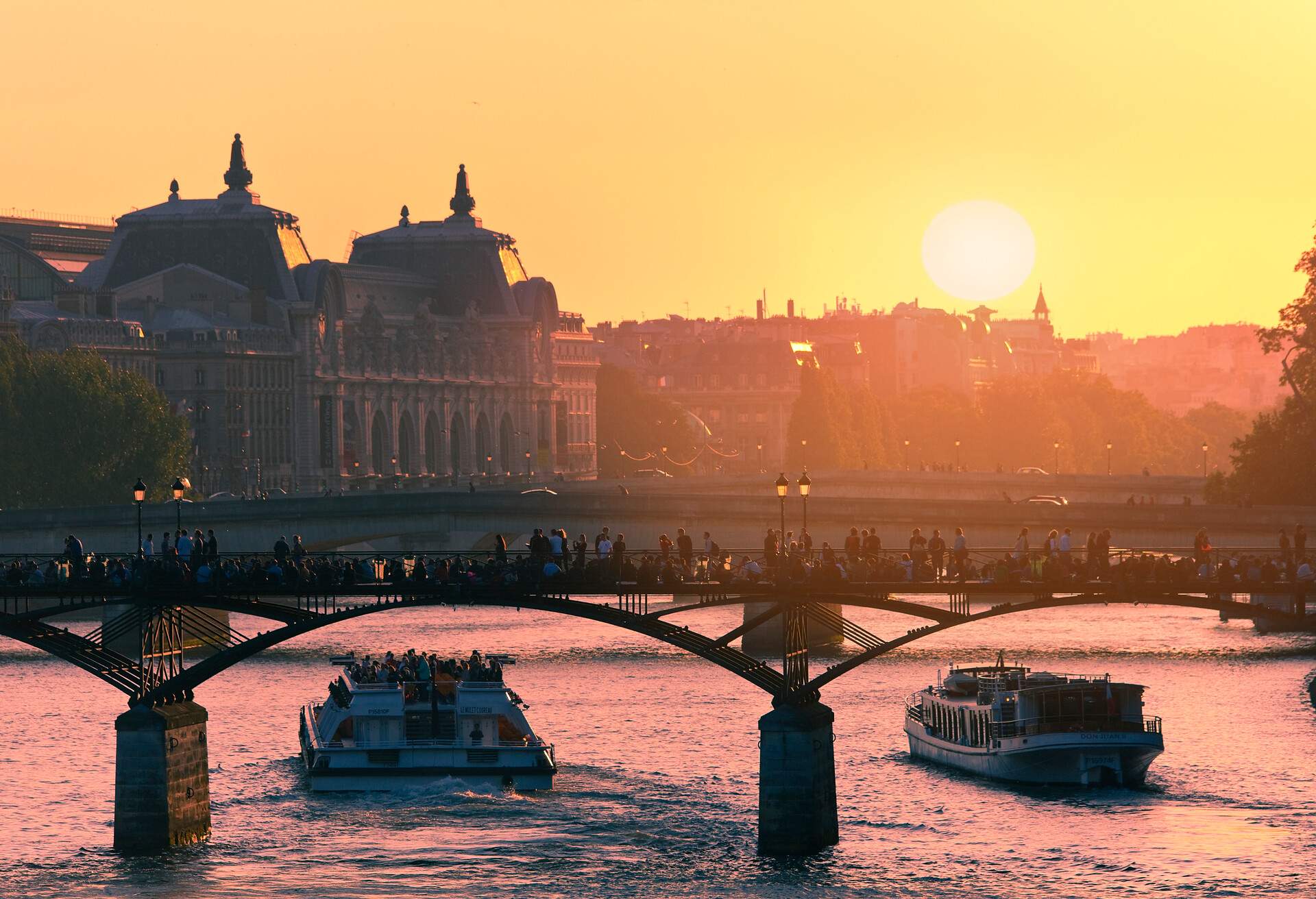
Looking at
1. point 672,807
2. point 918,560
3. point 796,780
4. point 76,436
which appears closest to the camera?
point 796,780

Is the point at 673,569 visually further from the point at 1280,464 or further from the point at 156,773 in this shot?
the point at 1280,464

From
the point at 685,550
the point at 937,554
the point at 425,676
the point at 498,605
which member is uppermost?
the point at 685,550

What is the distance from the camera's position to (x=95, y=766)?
74938 mm

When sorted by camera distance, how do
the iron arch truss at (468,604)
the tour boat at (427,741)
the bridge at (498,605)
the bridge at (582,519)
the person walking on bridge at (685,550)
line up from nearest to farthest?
the bridge at (498,605)
the iron arch truss at (468,604)
the person walking on bridge at (685,550)
the tour boat at (427,741)
the bridge at (582,519)

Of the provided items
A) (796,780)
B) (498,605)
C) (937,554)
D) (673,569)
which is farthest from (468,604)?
(937,554)

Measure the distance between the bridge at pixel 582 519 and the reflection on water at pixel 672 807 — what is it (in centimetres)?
580

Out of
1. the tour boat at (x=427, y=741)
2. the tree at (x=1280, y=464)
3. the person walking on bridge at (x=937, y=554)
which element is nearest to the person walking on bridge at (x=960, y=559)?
the person walking on bridge at (x=937, y=554)

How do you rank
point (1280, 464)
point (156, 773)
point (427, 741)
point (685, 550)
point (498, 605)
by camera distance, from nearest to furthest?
point (156, 773), point (498, 605), point (685, 550), point (427, 741), point (1280, 464)

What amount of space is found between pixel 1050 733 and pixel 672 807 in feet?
34.0

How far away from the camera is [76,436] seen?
13862 centimetres

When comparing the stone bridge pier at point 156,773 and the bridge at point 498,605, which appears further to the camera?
the stone bridge pier at point 156,773

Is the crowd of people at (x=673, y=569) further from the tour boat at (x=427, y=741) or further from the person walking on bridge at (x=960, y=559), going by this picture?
the tour boat at (x=427, y=741)

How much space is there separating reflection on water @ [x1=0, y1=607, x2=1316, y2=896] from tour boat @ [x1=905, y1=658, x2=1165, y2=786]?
2.36 ft

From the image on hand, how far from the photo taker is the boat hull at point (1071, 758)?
236ft
